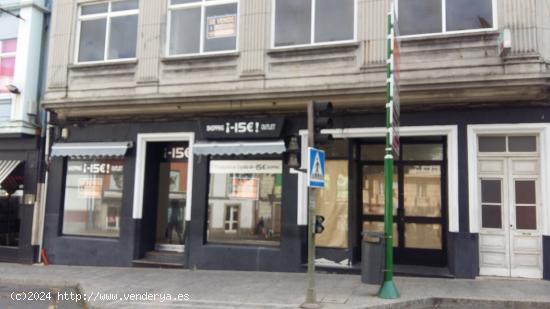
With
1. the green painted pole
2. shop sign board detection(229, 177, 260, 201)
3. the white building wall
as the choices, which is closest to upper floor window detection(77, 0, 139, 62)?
the white building wall

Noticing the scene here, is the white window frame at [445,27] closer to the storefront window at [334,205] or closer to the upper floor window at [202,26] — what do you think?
the storefront window at [334,205]

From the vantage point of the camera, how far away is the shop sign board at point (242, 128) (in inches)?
470

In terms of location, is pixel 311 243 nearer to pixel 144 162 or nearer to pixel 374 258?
pixel 374 258

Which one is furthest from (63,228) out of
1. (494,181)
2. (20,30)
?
(494,181)

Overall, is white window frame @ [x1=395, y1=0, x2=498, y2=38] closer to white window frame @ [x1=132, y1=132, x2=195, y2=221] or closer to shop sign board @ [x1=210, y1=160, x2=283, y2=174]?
shop sign board @ [x1=210, y1=160, x2=283, y2=174]

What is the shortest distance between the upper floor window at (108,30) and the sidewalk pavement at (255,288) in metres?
5.88

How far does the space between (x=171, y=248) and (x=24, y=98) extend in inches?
235

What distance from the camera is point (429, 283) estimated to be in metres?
10.0

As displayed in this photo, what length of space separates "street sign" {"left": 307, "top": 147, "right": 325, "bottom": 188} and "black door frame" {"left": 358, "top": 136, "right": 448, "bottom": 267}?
363 centimetres

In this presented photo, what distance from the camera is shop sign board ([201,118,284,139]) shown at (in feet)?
39.2

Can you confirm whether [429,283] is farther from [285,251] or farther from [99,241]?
[99,241]

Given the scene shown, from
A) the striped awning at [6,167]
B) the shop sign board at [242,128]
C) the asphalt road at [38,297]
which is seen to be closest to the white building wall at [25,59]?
the striped awning at [6,167]

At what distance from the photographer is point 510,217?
10547 mm

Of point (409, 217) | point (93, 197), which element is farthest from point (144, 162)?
point (409, 217)
